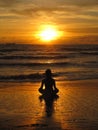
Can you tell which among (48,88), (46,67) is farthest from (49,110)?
(46,67)

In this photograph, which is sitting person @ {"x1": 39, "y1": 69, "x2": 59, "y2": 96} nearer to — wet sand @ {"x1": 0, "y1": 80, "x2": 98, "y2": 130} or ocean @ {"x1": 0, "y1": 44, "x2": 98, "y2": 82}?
wet sand @ {"x1": 0, "y1": 80, "x2": 98, "y2": 130}

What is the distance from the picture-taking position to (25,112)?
10.7 metres

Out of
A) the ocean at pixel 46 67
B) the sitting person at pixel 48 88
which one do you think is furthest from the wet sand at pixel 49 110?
the ocean at pixel 46 67

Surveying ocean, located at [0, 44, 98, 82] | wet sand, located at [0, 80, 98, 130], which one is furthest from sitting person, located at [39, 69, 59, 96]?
ocean, located at [0, 44, 98, 82]

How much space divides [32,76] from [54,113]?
1116cm

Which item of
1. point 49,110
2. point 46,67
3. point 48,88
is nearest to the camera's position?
point 49,110

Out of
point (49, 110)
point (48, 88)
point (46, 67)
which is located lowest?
point (49, 110)

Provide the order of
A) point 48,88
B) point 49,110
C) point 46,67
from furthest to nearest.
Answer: point 46,67 < point 48,88 < point 49,110

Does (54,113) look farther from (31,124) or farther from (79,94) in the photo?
(79,94)

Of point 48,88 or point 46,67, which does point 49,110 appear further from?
point 46,67

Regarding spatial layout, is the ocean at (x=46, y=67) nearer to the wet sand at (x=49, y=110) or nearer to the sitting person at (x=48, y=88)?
the wet sand at (x=49, y=110)

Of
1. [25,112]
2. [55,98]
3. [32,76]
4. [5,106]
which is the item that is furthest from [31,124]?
[32,76]

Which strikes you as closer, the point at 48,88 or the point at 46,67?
the point at 48,88

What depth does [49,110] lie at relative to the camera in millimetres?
11148
